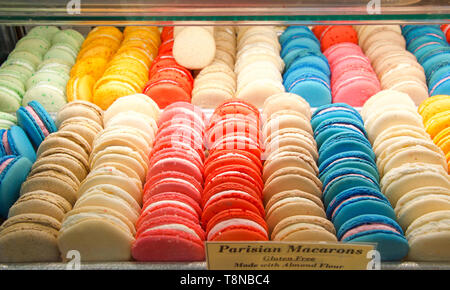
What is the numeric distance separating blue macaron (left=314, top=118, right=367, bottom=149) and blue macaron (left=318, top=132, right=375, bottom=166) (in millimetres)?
44

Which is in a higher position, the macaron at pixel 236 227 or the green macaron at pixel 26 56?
the green macaron at pixel 26 56

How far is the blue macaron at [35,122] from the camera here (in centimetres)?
212

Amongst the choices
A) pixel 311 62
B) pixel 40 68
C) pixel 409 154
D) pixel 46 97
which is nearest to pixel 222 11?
pixel 409 154

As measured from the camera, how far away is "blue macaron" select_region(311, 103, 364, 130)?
2182 millimetres

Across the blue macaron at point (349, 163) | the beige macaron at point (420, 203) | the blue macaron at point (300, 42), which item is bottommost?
the beige macaron at point (420, 203)

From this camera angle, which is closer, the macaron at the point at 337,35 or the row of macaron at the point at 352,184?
the row of macaron at the point at 352,184

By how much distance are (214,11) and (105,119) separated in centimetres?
86

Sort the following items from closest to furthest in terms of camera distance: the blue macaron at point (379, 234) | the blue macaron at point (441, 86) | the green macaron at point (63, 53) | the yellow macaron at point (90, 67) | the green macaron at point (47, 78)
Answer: the blue macaron at point (379, 234)
the blue macaron at point (441, 86)
the green macaron at point (47, 78)
the yellow macaron at point (90, 67)
the green macaron at point (63, 53)

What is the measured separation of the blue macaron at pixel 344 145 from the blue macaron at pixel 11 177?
1140mm

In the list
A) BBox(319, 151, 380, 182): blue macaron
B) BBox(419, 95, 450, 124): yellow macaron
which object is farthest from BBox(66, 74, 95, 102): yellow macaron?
BBox(419, 95, 450, 124): yellow macaron

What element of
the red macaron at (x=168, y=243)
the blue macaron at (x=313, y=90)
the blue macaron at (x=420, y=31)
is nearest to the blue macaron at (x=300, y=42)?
the blue macaron at (x=313, y=90)

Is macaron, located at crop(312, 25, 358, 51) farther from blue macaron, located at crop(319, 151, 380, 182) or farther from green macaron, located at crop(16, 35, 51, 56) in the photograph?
green macaron, located at crop(16, 35, 51, 56)

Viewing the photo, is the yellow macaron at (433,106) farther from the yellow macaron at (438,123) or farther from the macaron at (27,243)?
the macaron at (27,243)
